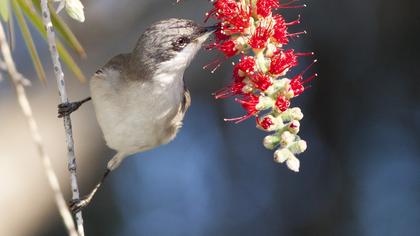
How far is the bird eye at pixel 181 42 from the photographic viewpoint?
3021mm

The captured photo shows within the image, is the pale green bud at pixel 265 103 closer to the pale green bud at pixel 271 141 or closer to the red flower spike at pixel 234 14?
the pale green bud at pixel 271 141

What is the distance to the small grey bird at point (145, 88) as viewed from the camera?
3.11 meters

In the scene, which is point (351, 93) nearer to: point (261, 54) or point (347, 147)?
point (347, 147)

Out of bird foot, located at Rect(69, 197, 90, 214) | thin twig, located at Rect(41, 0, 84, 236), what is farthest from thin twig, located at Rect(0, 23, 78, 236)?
bird foot, located at Rect(69, 197, 90, 214)

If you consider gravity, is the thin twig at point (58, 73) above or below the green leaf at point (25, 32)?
below

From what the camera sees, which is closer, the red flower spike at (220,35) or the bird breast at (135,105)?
the red flower spike at (220,35)

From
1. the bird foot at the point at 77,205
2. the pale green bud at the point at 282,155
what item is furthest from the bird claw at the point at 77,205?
the pale green bud at the point at 282,155

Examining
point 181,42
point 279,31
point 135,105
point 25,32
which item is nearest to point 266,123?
point 279,31

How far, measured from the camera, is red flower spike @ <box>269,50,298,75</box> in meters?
2.12

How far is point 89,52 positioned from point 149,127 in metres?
1.94

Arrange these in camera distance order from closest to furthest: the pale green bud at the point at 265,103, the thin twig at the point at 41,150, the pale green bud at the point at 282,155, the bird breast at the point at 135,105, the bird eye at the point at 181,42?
1. the thin twig at the point at 41,150
2. the pale green bud at the point at 282,155
3. the pale green bud at the point at 265,103
4. the bird eye at the point at 181,42
5. the bird breast at the point at 135,105

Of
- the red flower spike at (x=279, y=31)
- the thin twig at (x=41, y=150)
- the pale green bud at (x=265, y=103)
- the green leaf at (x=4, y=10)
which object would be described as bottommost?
the thin twig at (x=41, y=150)

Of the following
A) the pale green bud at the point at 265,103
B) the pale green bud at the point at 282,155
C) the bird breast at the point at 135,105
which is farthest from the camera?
the bird breast at the point at 135,105

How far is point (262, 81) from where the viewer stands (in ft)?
6.91
